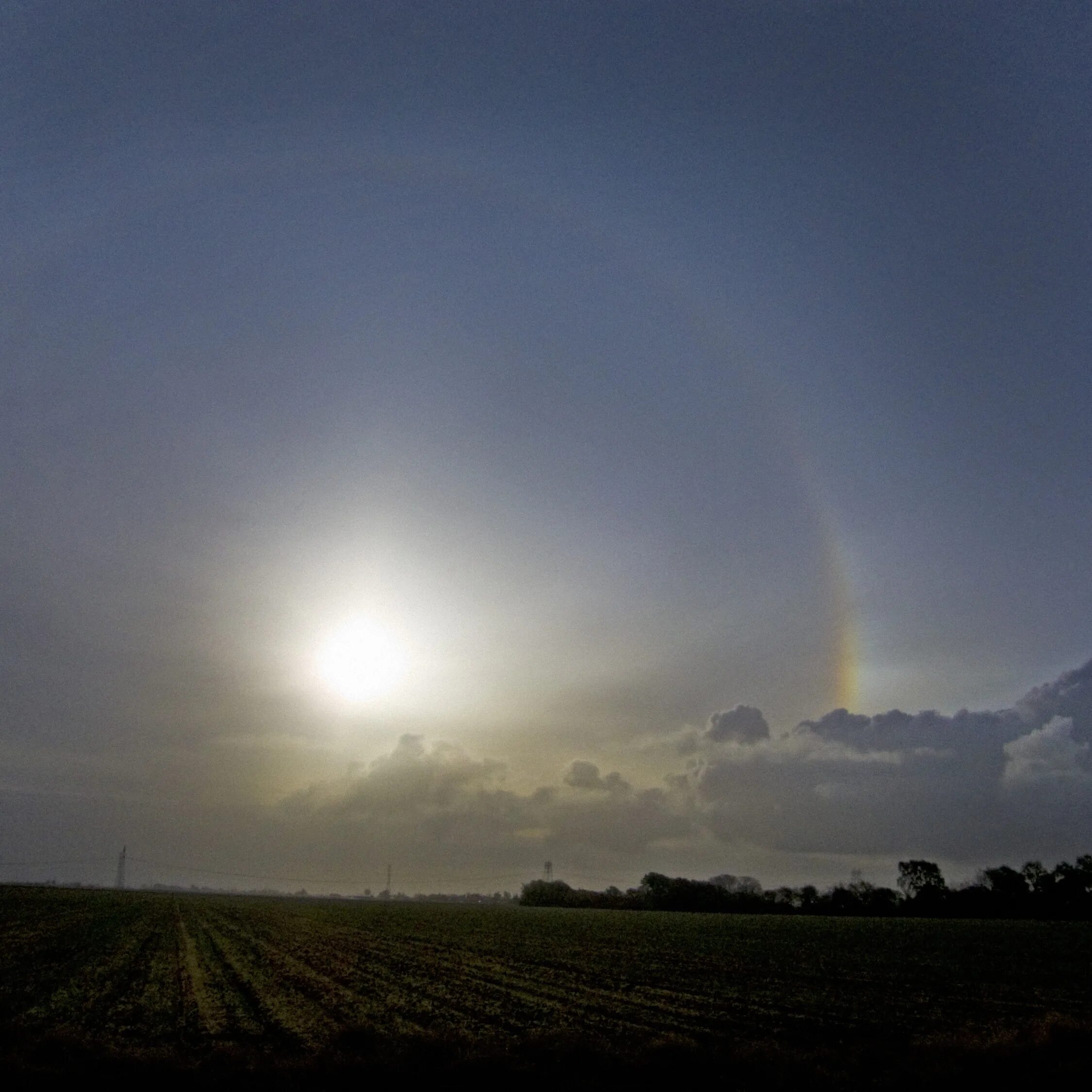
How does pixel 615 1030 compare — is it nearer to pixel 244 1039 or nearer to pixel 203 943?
pixel 244 1039

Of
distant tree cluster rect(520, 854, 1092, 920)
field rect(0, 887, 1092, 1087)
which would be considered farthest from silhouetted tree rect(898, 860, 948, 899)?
field rect(0, 887, 1092, 1087)

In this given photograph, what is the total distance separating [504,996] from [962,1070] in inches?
770

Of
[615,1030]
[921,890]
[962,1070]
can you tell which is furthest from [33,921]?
[921,890]

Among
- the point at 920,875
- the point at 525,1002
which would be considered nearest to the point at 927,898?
the point at 920,875

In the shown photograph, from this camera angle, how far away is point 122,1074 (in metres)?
18.2

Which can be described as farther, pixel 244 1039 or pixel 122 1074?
pixel 244 1039

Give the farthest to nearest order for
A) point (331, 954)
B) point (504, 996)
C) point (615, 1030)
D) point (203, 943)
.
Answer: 1. point (203, 943)
2. point (331, 954)
3. point (504, 996)
4. point (615, 1030)

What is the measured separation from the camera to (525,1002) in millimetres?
32250

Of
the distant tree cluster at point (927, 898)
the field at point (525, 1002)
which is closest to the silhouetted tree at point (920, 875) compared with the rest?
the distant tree cluster at point (927, 898)

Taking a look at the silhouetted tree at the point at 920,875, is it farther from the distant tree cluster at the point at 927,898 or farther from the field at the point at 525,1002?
the field at the point at 525,1002

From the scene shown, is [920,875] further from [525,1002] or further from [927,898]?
[525,1002]

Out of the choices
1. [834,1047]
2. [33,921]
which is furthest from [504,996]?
[33,921]

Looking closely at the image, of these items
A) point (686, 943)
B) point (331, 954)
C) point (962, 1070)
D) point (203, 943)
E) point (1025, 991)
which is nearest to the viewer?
point (962, 1070)

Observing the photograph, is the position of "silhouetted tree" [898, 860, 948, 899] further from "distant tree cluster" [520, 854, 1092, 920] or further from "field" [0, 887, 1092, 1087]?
"field" [0, 887, 1092, 1087]
